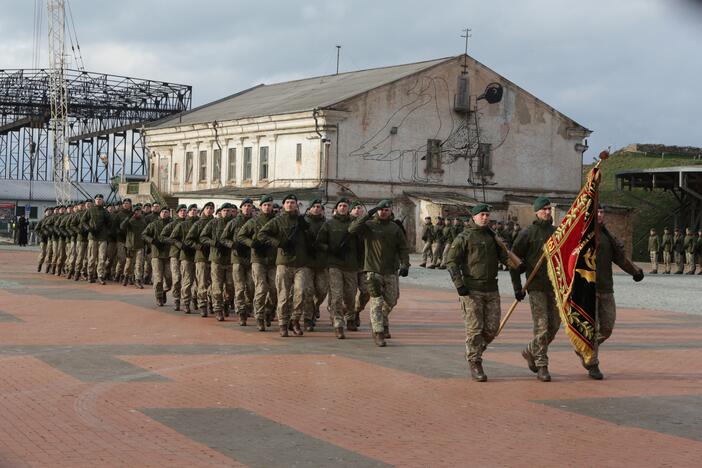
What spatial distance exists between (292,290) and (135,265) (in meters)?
11.9

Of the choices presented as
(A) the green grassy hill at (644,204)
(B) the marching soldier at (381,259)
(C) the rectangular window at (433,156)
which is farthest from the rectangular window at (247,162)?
→ (B) the marching soldier at (381,259)

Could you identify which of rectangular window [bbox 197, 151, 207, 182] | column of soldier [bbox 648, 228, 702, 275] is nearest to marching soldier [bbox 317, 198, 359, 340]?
column of soldier [bbox 648, 228, 702, 275]

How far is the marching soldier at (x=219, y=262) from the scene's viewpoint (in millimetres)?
20703

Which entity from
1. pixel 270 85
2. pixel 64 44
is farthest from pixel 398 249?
pixel 64 44

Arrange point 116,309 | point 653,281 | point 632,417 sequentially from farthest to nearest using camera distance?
point 653,281
point 116,309
point 632,417

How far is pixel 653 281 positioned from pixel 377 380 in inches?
1016

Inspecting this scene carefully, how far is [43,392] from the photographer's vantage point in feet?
39.3

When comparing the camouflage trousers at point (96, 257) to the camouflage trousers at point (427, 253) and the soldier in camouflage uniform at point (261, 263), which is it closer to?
the soldier in camouflage uniform at point (261, 263)

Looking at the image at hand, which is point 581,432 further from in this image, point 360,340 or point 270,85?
point 270,85

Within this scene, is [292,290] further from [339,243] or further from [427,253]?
[427,253]

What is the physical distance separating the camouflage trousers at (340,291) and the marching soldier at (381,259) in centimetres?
78

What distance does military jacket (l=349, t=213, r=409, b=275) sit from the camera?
17.4m

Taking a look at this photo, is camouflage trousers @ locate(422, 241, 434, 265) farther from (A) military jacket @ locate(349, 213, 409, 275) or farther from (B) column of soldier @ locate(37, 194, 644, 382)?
(A) military jacket @ locate(349, 213, 409, 275)

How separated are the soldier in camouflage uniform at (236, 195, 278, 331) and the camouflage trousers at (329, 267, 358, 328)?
1.00 m
